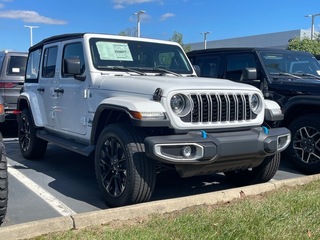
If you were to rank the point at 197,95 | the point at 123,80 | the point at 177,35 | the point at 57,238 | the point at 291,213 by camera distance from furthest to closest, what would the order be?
the point at 177,35, the point at 123,80, the point at 197,95, the point at 291,213, the point at 57,238

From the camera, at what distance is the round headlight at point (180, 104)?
4.18 metres

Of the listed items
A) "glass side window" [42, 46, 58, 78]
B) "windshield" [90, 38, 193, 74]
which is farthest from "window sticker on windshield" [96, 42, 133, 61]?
"glass side window" [42, 46, 58, 78]

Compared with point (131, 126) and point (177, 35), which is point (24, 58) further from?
point (177, 35)

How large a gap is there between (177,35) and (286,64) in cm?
3545

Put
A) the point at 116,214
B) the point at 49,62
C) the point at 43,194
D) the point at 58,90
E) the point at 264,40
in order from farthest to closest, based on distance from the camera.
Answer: the point at 264,40 → the point at 49,62 → the point at 58,90 → the point at 43,194 → the point at 116,214

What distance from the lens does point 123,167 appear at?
4.31 m

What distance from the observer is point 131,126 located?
4348mm

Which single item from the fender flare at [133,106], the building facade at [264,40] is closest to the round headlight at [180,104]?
the fender flare at [133,106]

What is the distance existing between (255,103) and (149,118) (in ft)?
4.74

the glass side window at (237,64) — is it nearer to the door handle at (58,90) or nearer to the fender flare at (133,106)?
the door handle at (58,90)

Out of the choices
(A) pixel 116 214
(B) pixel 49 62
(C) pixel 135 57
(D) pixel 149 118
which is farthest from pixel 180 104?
(B) pixel 49 62

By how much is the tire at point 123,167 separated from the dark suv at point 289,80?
7.74 feet

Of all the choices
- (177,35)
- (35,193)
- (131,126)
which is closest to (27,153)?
(35,193)

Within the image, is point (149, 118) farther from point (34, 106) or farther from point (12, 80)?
point (12, 80)
